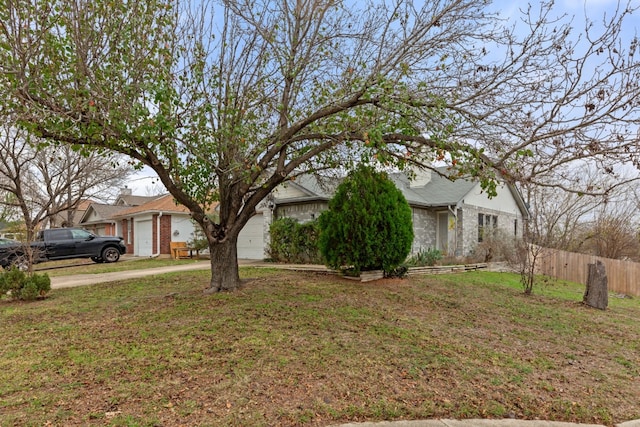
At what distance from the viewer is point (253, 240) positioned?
58.5 feet

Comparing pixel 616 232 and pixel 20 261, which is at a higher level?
pixel 616 232

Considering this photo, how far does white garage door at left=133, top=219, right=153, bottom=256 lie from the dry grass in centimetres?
1341

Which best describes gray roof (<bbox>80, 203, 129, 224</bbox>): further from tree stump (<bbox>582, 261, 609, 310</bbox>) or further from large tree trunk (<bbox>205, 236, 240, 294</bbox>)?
tree stump (<bbox>582, 261, 609, 310</bbox>)

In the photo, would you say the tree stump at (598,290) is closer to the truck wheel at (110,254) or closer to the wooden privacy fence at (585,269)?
the wooden privacy fence at (585,269)

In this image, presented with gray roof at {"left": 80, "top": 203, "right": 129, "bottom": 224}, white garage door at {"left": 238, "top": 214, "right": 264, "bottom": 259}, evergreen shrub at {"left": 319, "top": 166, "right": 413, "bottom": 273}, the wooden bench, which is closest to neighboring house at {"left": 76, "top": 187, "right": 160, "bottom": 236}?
gray roof at {"left": 80, "top": 203, "right": 129, "bottom": 224}

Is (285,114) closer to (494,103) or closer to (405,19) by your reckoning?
(405,19)

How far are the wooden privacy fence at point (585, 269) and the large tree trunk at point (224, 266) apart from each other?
10441mm

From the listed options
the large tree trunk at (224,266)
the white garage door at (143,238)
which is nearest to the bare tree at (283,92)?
the large tree trunk at (224,266)

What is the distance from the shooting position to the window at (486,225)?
17.6 m

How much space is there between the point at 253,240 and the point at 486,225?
10756mm

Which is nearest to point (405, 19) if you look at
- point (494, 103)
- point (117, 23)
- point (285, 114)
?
point (494, 103)

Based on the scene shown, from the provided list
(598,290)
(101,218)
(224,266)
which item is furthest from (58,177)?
(598,290)

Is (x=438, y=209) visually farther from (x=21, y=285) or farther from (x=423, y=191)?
(x=21, y=285)

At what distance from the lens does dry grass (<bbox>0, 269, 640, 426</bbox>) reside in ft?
11.5
